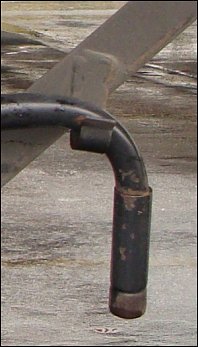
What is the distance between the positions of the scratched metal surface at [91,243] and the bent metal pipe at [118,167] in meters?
1.80

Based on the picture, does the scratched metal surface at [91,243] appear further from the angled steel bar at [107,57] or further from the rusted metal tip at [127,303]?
the rusted metal tip at [127,303]

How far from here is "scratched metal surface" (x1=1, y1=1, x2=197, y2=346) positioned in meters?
4.25

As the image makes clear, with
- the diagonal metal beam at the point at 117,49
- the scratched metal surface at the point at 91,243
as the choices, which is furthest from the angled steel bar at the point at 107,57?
the scratched metal surface at the point at 91,243

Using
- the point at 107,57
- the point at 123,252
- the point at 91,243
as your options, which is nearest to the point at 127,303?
the point at 123,252

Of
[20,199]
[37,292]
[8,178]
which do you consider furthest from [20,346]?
[8,178]

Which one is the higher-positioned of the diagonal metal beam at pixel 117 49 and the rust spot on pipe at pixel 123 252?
the diagonal metal beam at pixel 117 49

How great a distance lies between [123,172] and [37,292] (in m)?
3.67

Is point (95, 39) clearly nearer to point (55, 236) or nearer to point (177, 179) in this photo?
point (55, 236)

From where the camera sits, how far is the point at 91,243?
17.7 feet

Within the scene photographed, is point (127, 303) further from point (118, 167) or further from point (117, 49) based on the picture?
point (117, 49)

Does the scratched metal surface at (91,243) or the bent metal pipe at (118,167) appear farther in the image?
the scratched metal surface at (91,243)

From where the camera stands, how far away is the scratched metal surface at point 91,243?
14.0 ft

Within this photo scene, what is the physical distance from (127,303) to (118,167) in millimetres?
197

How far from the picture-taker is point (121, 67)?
110 cm
